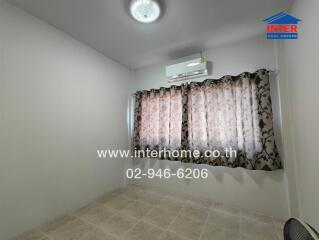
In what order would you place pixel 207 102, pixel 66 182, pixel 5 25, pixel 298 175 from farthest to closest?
pixel 207 102, pixel 66 182, pixel 298 175, pixel 5 25

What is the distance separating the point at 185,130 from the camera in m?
2.42

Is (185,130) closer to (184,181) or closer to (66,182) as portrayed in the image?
(184,181)

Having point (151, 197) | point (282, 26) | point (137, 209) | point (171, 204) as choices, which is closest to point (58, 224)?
point (137, 209)

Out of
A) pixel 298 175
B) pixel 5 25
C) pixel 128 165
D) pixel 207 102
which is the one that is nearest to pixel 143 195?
pixel 128 165

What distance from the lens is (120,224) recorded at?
5.86ft

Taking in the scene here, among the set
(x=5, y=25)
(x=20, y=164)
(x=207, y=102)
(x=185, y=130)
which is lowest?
(x=20, y=164)

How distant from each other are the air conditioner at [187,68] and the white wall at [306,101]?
1019 mm

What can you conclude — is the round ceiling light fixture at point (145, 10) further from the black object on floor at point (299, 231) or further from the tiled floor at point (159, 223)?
the tiled floor at point (159, 223)

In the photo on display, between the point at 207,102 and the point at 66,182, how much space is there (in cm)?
223

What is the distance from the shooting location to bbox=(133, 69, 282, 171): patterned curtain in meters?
1.91

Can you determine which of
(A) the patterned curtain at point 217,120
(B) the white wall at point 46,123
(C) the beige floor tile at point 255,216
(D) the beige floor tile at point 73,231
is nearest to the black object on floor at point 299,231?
(A) the patterned curtain at point 217,120

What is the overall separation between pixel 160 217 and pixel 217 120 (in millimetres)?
1509

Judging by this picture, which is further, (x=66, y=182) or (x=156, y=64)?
(x=156, y=64)

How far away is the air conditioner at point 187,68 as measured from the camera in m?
2.34
